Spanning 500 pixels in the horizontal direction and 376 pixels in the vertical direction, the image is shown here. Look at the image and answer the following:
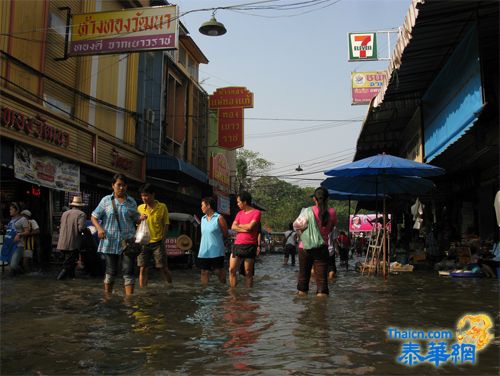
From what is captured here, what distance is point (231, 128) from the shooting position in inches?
1069

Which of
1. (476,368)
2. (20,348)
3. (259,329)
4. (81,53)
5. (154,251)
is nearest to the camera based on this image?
(476,368)

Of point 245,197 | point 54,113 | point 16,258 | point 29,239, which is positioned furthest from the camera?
point 54,113

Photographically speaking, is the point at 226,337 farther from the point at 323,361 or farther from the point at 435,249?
the point at 435,249

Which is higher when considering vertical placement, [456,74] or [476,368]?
[456,74]

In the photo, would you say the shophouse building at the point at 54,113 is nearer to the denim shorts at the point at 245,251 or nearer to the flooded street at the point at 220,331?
the flooded street at the point at 220,331

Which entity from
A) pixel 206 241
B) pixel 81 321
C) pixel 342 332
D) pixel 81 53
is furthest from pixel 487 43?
pixel 81 53

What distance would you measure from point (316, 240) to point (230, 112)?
21.2m

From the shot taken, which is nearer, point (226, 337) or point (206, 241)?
point (226, 337)

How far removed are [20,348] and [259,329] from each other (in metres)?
1.96

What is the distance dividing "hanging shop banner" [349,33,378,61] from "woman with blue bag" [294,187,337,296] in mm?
13336

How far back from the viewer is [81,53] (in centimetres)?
1283

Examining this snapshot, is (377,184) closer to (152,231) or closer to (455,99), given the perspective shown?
(455,99)

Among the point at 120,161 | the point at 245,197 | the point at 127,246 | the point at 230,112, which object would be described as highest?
the point at 230,112

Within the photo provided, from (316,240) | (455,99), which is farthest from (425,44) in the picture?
(316,240)
